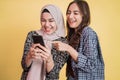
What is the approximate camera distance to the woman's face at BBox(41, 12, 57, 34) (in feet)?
4.63

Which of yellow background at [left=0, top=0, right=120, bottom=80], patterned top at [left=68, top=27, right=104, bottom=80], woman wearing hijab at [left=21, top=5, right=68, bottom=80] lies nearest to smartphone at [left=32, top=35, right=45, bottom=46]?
woman wearing hijab at [left=21, top=5, right=68, bottom=80]

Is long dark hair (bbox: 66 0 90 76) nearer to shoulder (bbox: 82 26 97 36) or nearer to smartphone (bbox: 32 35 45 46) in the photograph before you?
shoulder (bbox: 82 26 97 36)

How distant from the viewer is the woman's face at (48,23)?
141 cm

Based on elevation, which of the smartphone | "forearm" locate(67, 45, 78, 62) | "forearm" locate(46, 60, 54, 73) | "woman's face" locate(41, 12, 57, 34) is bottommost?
"forearm" locate(46, 60, 54, 73)

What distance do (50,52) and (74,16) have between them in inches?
9.5

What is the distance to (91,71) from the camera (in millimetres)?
1386

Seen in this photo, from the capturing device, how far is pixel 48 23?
1.41 metres

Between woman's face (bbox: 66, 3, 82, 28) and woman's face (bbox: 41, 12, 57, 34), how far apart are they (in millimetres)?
101

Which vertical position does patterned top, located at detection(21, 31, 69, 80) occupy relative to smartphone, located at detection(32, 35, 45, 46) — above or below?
below

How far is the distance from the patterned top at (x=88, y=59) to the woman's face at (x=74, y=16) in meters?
0.08

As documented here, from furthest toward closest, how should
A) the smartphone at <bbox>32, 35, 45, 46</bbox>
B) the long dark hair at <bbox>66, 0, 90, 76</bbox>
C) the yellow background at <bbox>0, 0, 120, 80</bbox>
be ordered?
the yellow background at <bbox>0, 0, 120, 80</bbox>, the long dark hair at <bbox>66, 0, 90, 76</bbox>, the smartphone at <bbox>32, 35, 45, 46</bbox>

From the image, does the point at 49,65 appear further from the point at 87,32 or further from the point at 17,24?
the point at 17,24

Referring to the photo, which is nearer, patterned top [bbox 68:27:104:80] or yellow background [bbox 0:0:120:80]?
patterned top [bbox 68:27:104:80]

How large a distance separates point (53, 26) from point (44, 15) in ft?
0.23
